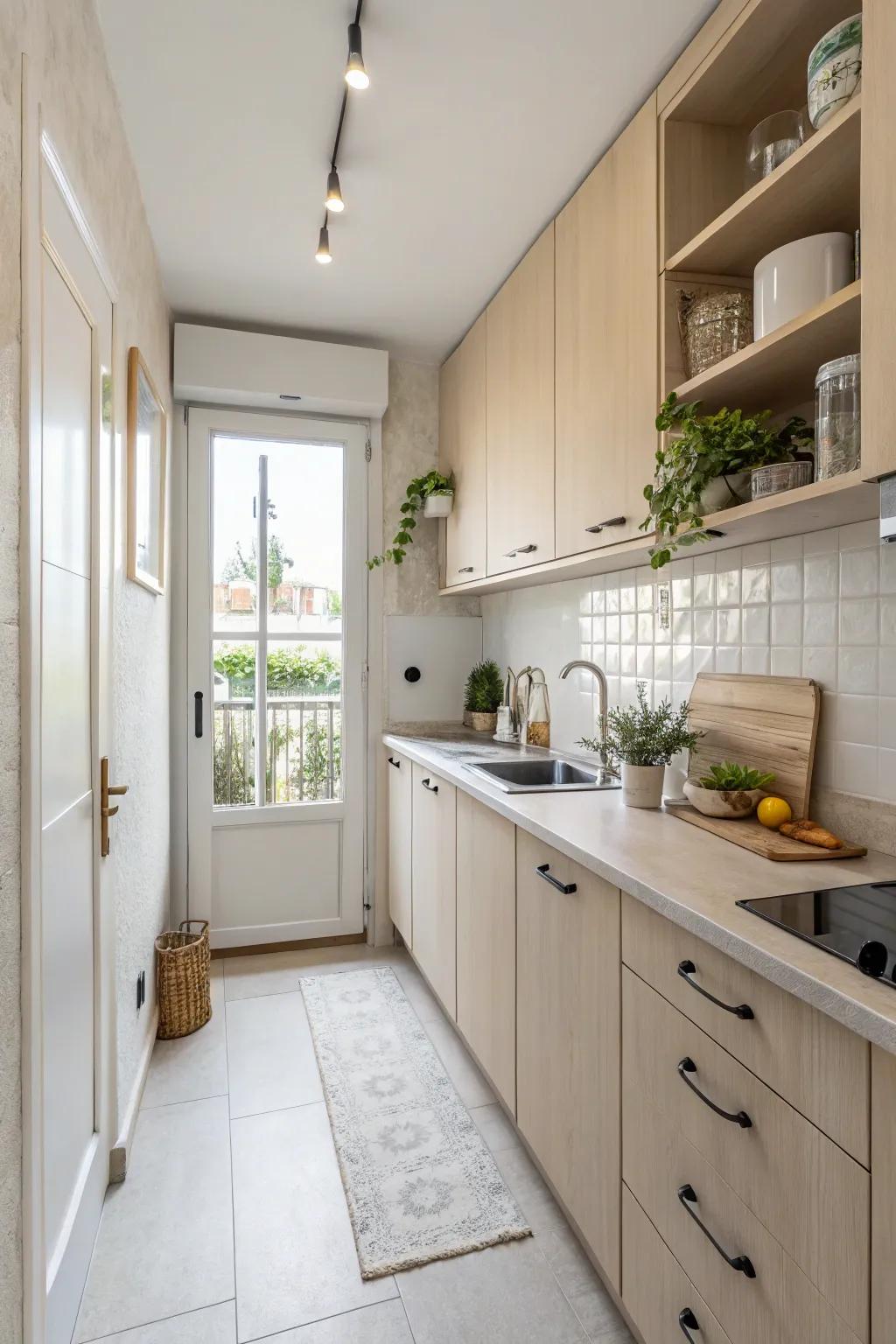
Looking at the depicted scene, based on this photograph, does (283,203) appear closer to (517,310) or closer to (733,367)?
(517,310)

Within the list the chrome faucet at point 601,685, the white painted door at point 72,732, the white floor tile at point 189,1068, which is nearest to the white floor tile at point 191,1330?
the white painted door at point 72,732

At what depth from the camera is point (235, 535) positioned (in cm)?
311

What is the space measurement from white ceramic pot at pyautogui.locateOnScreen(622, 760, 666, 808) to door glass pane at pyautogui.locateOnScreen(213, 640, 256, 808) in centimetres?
187

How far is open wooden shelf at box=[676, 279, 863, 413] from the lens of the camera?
3.78 ft

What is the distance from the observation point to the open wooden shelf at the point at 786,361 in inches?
45.4

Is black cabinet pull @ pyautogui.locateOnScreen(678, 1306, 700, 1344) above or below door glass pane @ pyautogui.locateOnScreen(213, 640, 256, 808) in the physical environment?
below

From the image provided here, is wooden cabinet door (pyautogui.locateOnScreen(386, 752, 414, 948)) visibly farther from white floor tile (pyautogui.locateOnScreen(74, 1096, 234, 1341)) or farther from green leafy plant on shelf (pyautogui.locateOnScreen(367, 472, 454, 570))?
white floor tile (pyautogui.locateOnScreen(74, 1096, 234, 1341))

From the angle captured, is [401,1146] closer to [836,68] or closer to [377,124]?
[836,68]

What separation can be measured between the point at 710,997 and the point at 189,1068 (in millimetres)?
1888

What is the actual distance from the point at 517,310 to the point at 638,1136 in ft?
7.60

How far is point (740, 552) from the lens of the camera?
177cm

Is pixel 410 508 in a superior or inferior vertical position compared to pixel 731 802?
superior

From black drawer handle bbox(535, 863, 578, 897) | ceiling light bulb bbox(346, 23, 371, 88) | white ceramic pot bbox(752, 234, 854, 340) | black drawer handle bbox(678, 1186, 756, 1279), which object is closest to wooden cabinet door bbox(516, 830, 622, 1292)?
black drawer handle bbox(535, 863, 578, 897)

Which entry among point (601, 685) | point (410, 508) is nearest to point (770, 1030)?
point (601, 685)
